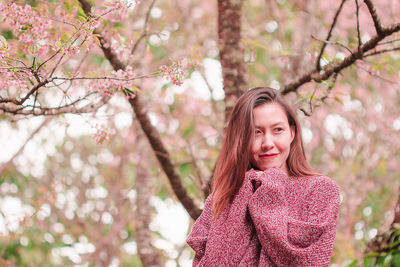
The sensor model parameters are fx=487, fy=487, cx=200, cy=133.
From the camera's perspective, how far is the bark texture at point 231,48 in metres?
2.85

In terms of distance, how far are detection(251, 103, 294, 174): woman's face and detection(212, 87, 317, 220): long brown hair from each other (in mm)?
35

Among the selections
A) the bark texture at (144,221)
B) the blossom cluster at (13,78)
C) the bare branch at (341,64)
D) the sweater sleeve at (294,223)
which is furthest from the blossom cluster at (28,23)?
the bark texture at (144,221)

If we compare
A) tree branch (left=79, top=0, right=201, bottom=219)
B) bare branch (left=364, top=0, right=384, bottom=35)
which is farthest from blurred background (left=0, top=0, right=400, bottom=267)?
bare branch (left=364, top=0, right=384, bottom=35)

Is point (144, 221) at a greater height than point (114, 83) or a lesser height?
greater

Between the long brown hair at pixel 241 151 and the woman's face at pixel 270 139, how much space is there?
0.04 meters

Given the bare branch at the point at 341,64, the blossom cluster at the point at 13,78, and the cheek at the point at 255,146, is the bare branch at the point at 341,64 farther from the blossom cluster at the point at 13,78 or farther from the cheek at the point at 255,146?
the blossom cluster at the point at 13,78

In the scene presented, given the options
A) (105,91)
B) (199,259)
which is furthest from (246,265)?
(105,91)

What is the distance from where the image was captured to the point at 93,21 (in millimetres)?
1881

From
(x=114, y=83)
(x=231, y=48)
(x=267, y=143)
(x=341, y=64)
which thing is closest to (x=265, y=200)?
(x=267, y=143)

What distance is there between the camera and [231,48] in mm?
2893

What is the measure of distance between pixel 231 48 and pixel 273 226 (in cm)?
144

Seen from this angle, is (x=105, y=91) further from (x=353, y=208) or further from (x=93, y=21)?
(x=353, y=208)

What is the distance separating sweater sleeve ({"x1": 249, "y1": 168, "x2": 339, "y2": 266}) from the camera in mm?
1700

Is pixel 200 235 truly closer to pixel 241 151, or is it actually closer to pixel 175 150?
pixel 241 151
